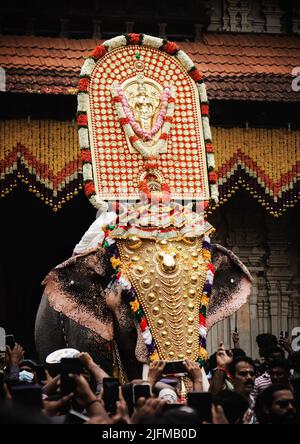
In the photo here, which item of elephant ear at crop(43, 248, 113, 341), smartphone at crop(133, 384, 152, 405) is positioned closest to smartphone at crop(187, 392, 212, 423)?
smartphone at crop(133, 384, 152, 405)

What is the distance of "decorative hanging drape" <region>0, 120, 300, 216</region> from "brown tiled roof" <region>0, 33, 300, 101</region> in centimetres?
48

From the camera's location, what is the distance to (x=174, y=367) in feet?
23.3

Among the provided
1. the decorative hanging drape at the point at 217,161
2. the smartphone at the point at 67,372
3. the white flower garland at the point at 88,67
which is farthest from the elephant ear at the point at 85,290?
the decorative hanging drape at the point at 217,161

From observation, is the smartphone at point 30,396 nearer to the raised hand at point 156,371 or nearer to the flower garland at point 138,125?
the raised hand at point 156,371

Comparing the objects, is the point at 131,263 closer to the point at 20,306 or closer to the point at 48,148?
Result: the point at 48,148

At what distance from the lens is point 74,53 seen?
12508 millimetres

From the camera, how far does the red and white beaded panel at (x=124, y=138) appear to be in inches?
323

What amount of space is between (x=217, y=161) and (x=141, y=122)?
3970 mm

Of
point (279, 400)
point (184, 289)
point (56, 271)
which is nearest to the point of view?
point (279, 400)

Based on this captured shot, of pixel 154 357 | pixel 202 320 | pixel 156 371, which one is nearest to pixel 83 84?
pixel 202 320

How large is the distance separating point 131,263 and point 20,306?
20.8 feet

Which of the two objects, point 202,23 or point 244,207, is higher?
point 202,23
